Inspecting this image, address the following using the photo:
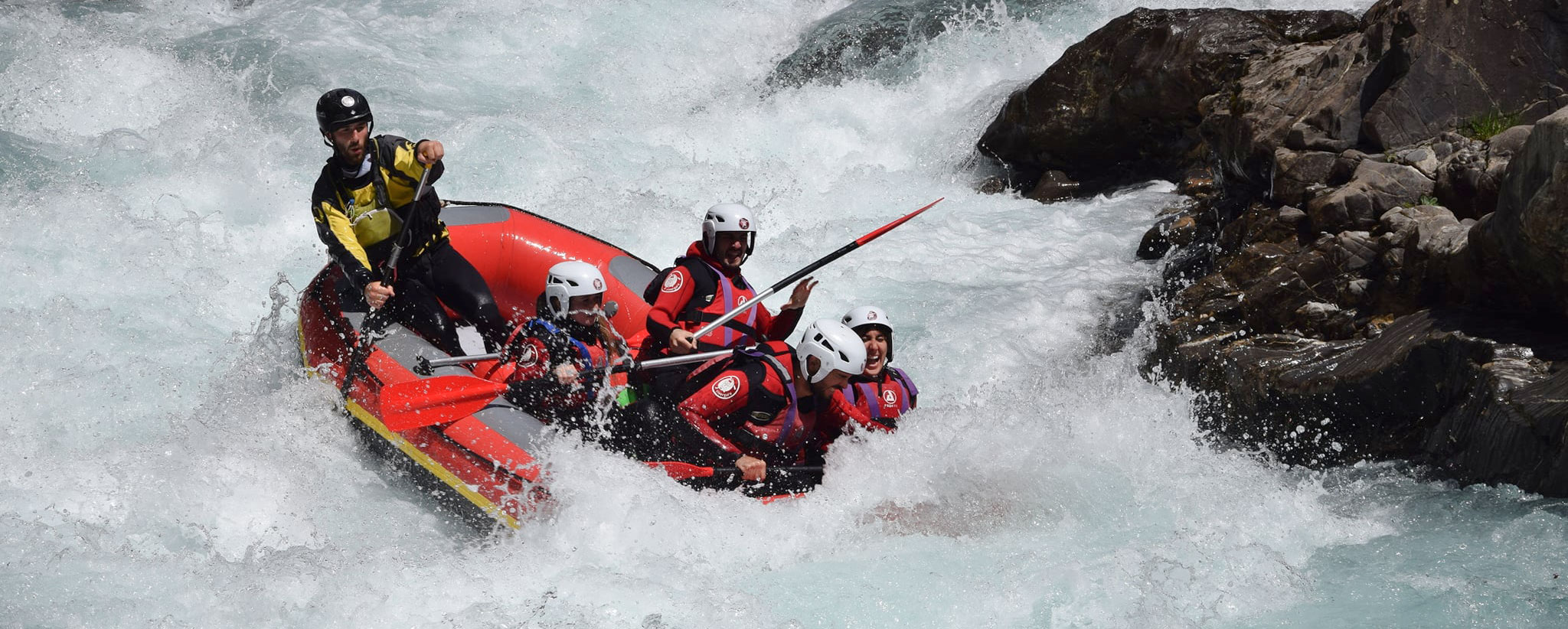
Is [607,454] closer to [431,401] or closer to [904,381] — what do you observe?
[431,401]

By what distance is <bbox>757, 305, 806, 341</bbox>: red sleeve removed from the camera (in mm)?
5684

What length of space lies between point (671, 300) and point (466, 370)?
3.43 feet

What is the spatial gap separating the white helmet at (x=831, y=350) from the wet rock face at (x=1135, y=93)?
4864 mm

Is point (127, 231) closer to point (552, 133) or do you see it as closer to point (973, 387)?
point (552, 133)

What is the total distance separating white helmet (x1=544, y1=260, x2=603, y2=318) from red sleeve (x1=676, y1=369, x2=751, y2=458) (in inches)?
28.1

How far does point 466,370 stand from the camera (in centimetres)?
566

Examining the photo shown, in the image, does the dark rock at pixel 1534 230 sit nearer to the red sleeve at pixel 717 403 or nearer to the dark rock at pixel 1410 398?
the dark rock at pixel 1410 398

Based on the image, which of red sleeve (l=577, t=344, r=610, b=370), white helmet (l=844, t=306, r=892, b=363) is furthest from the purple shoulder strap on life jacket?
red sleeve (l=577, t=344, r=610, b=370)

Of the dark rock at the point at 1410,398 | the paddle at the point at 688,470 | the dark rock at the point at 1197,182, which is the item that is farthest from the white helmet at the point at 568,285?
the dark rock at the point at 1197,182

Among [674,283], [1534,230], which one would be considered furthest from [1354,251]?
[674,283]

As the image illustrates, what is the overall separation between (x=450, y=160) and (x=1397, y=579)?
7991mm

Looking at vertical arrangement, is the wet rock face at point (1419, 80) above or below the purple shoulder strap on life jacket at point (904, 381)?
above

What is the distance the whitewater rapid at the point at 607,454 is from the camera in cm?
454

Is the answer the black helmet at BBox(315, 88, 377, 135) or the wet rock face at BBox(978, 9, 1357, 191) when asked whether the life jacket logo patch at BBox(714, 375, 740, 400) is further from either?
the wet rock face at BBox(978, 9, 1357, 191)
